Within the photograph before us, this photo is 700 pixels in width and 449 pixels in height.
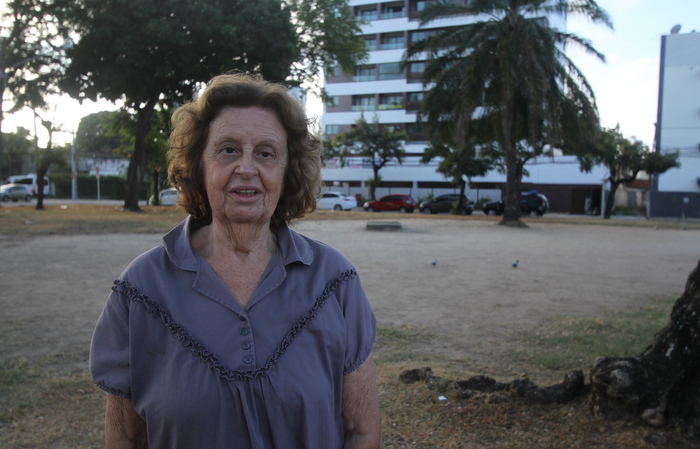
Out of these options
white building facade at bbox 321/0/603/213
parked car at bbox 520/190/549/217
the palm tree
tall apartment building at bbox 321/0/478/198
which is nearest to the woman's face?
the palm tree

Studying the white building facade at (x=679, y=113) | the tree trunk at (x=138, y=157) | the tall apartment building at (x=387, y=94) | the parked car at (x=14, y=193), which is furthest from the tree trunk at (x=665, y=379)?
the tall apartment building at (x=387, y=94)

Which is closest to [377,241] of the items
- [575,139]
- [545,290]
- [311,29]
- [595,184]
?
[545,290]

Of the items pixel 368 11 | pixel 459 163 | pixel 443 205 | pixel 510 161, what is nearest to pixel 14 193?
pixel 443 205

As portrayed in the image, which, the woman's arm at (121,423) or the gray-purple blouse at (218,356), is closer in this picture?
the gray-purple blouse at (218,356)

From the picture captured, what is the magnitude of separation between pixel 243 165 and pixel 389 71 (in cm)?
6790

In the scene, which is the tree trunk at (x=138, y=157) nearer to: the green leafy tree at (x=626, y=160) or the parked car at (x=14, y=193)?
the parked car at (x=14, y=193)

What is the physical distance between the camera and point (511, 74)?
22266mm

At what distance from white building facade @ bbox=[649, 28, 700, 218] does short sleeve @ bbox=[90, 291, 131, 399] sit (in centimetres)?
5044

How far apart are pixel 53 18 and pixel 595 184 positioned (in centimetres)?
4472

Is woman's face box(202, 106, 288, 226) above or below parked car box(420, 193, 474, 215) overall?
above

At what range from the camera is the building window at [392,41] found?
219 ft

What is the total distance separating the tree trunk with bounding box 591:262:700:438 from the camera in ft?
10.2

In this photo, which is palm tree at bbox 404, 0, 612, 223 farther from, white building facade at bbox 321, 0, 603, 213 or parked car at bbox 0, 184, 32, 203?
parked car at bbox 0, 184, 32, 203

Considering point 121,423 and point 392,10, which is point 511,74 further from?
point 392,10
